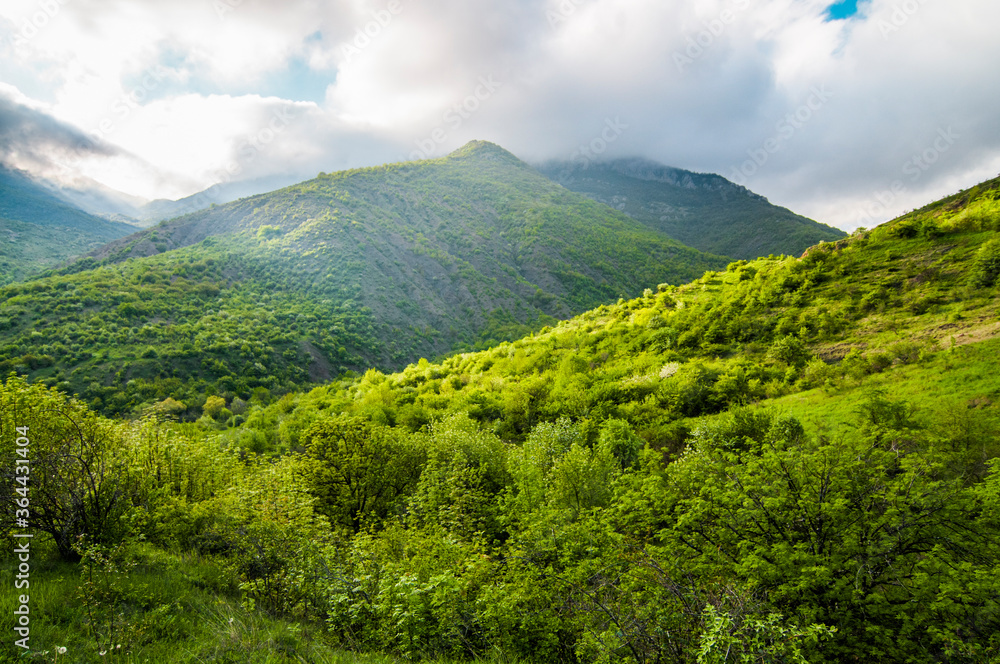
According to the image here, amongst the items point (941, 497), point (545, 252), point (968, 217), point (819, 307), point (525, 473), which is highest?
point (545, 252)

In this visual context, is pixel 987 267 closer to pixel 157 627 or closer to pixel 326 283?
pixel 157 627

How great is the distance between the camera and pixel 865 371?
20.9 metres

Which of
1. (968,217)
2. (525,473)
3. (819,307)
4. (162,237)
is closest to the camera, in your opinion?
(525,473)

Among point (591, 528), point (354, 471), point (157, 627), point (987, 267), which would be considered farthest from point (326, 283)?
point (987, 267)

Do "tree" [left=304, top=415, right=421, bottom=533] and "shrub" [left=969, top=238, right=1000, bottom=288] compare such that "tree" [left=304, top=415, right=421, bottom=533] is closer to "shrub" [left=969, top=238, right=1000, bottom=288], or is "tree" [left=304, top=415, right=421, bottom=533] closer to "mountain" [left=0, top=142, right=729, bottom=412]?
"shrub" [left=969, top=238, right=1000, bottom=288]

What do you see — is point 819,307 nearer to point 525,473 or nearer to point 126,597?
point 525,473

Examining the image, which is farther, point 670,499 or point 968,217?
point 968,217

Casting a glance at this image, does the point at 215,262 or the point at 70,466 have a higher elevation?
the point at 215,262

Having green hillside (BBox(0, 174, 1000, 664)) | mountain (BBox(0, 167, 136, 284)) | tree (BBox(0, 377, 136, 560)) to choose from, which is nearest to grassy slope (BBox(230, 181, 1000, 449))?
green hillside (BBox(0, 174, 1000, 664))

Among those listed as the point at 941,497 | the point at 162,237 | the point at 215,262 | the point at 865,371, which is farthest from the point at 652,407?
the point at 162,237

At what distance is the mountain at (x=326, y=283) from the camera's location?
60.3 metres

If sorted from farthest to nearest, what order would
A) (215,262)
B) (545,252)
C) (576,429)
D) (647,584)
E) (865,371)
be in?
(545,252)
(215,262)
(576,429)
(865,371)
(647,584)

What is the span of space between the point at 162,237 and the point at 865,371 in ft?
468

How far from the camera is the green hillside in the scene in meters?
6.45
